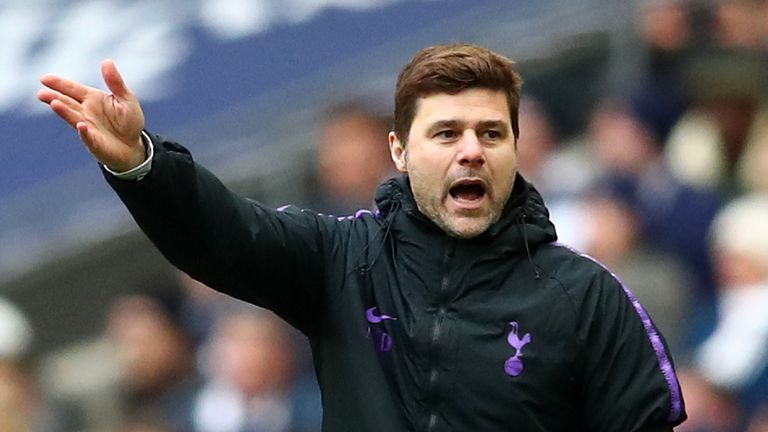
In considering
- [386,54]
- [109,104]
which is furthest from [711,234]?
[109,104]

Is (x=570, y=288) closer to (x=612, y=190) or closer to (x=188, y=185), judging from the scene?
(x=188, y=185)

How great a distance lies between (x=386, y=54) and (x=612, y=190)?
130 cm

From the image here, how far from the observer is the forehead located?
3.56 m

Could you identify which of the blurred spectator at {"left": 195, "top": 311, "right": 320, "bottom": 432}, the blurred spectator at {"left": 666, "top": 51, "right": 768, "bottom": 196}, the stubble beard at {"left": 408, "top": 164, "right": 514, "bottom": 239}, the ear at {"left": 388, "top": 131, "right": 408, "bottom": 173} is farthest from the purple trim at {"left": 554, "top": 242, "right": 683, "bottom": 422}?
the blurred spectator at {"left": 195, "top": 311, "right": 320, "bottom": 432}

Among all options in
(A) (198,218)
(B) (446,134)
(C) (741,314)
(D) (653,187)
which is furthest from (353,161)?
(A) (198,218)

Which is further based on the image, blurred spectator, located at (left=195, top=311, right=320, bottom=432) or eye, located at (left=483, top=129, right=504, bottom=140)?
blurred spectator, located at (left=195, top=311, right=320, bottom=432)

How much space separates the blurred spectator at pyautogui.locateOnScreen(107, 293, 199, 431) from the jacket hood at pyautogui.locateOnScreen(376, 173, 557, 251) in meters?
4.00

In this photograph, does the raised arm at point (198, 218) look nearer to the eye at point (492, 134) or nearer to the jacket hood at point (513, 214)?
the jacket hood at point (513, 214)

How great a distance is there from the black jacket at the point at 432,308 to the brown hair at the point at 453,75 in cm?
17

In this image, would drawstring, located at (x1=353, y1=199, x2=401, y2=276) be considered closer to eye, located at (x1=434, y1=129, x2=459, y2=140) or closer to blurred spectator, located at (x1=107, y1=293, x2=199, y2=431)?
eye, located at (x1=434, y1=129, x2=459, y2=140)

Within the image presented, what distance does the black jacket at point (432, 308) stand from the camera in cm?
346

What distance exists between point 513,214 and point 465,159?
156 mm

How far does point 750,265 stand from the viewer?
6.23 metres

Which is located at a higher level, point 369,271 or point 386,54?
point 369,271
